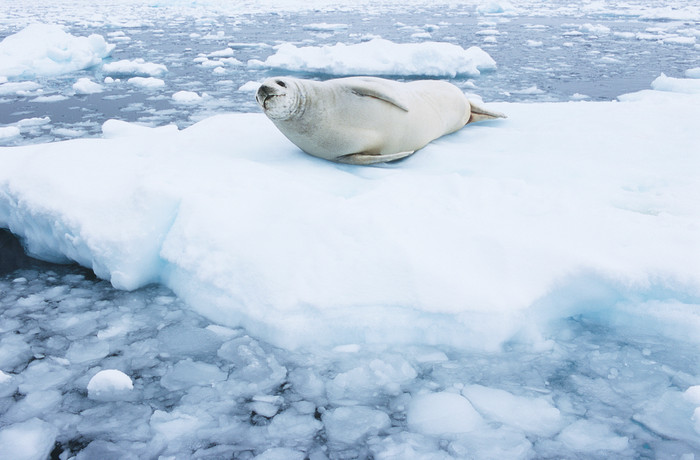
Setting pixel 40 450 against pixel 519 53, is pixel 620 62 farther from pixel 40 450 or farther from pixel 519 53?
pixel 40 450

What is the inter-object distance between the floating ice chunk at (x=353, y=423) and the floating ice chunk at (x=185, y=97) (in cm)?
529

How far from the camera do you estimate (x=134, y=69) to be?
805cm

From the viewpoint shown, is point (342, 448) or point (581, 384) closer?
point (342, 448)

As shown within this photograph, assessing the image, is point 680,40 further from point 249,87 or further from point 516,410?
point 516,410

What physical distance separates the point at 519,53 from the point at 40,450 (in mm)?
9568

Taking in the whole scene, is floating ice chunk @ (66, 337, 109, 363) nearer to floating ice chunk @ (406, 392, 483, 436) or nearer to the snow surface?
the snow surface

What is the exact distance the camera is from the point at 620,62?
8.71 metres

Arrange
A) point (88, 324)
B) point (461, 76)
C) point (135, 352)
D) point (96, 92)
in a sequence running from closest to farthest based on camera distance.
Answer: point (135, 352) → point (88, 324) → point (96, 92) → point (461, 76)

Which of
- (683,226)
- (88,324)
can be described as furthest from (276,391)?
(683,226)

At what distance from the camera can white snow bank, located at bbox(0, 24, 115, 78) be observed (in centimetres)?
802

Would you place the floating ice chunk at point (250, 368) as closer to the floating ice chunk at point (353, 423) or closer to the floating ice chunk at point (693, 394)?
the floating ice chunk at point (353, 423)

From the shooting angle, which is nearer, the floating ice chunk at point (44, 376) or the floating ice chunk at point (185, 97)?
the floating ice chunk at point (44, 376)

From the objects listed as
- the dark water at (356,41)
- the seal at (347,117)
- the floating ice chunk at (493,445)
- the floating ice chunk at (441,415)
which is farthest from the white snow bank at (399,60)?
the floating ice chunk at (493,445)

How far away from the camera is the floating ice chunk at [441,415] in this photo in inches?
63.4
